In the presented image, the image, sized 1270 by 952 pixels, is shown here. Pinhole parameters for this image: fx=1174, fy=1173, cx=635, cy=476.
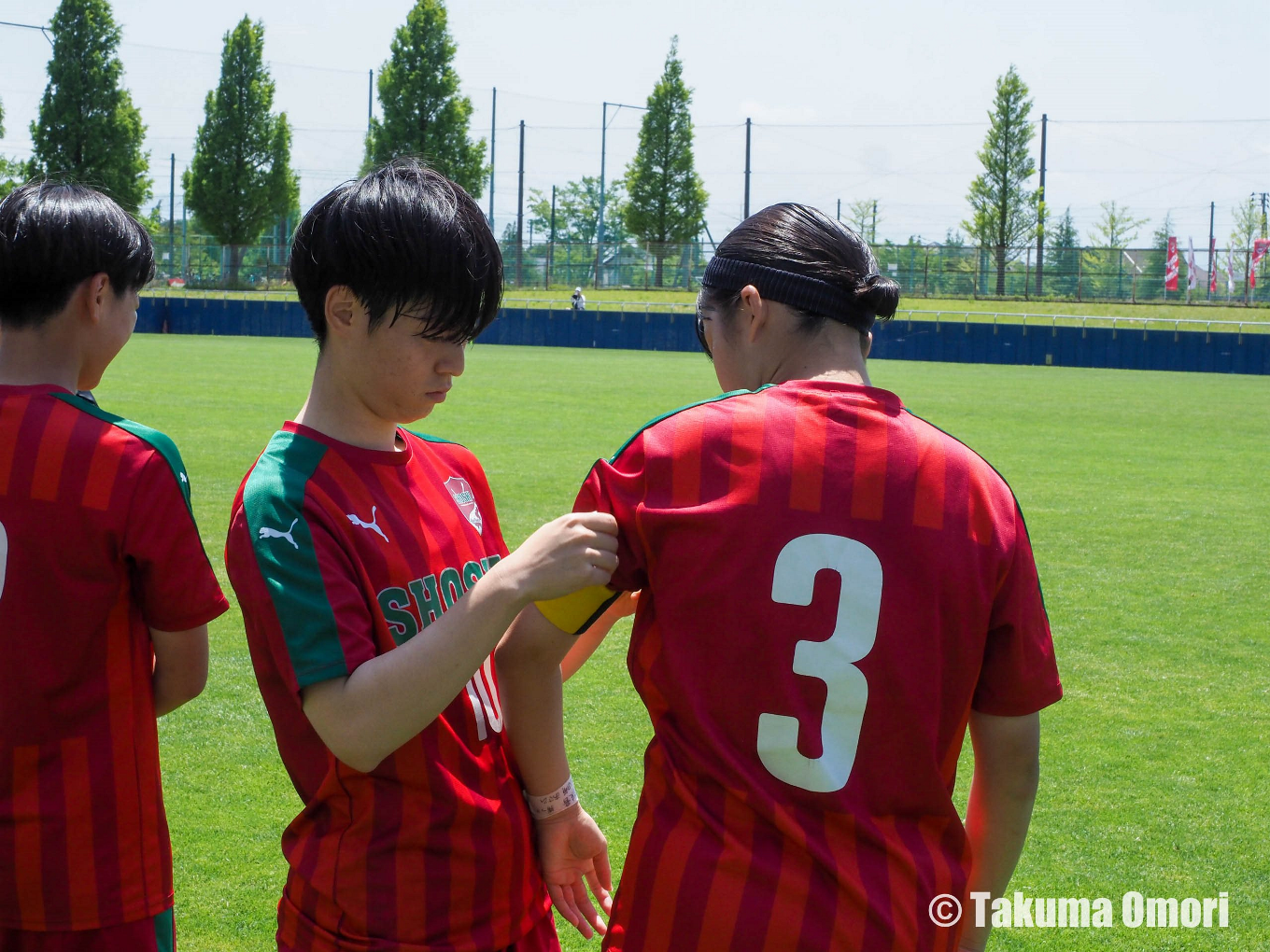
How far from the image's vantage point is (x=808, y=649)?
1.58 meters

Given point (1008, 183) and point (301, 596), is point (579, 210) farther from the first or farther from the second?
point (301, 596)

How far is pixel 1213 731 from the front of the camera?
17.8 feet

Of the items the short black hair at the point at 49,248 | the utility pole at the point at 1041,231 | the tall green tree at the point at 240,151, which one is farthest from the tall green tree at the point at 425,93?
the short black hair at the point at 49,248

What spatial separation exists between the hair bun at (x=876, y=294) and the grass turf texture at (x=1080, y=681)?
2.56 m

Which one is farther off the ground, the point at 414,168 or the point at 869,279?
the point at 414,168

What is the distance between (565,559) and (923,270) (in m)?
53.8

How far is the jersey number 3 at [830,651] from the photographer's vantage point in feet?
5.18

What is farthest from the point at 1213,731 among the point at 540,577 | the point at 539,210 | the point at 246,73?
the point at 539,210

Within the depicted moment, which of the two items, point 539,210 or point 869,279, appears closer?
point 869,279

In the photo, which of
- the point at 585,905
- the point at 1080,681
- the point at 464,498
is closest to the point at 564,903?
the point at 585,905

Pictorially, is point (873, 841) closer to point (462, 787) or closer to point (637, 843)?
point (637, 843)

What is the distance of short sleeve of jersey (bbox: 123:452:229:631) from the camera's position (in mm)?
1964

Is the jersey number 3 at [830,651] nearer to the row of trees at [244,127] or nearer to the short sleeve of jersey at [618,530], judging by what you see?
the short sleeve of jersey at [618,530]

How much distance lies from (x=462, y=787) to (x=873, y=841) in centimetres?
62
